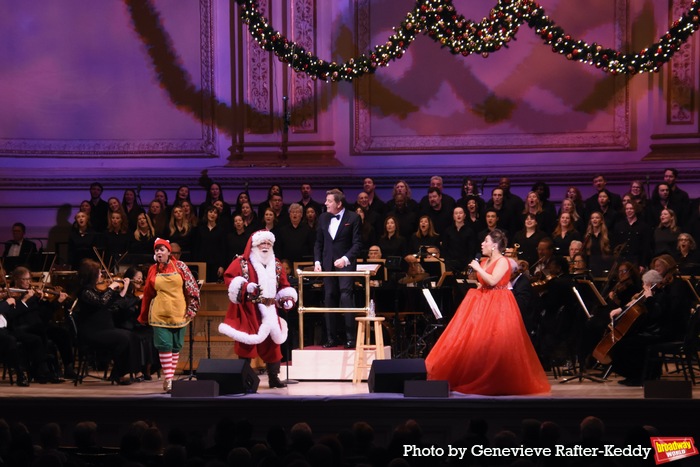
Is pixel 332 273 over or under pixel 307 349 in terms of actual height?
over

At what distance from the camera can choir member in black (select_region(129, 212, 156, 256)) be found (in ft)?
39.3

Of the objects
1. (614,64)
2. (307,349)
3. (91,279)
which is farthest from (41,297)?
(614,64)

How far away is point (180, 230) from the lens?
1234 cm

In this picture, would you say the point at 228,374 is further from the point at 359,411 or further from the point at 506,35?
the point at 506,35

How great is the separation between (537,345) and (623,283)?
101cm

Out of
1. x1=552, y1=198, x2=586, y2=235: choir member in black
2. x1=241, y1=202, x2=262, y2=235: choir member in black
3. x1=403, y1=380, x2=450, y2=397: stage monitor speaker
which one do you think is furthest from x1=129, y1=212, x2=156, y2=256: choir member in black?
x1=403, y1=380, x2=450, y2=397: stage monitor speaker

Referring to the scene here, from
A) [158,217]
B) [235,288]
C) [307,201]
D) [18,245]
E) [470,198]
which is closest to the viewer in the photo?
[235,288]

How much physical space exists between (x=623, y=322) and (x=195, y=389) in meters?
3.80

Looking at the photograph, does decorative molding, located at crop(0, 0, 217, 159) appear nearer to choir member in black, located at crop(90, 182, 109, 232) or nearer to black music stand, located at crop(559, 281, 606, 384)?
choir member in black, located at crop(90, 182, 109, 232)

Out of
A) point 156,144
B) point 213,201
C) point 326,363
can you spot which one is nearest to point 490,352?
point 326,363

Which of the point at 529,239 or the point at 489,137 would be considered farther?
the point at 489,137

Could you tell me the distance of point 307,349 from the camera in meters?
9.74

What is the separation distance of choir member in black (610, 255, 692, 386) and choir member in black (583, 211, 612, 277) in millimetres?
1414

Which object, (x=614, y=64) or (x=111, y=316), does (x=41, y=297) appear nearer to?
(x=111, y=316)
